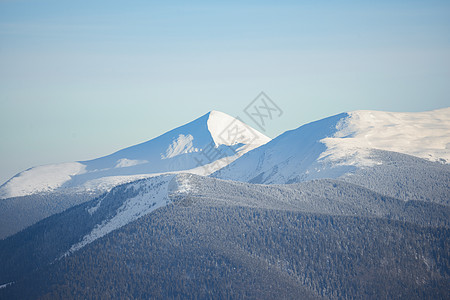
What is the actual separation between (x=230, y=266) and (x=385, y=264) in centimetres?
4598

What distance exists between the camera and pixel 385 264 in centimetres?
19362

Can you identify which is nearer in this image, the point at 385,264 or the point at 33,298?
the point at 33,298

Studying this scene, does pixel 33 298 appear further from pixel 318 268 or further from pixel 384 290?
pixel 384 290

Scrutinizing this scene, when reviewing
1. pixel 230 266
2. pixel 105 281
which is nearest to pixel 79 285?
pixel 105 281

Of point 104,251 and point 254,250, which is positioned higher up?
point 104,251

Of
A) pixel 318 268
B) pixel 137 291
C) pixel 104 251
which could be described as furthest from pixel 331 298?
pixel 104 251

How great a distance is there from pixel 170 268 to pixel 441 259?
80505 millimetres

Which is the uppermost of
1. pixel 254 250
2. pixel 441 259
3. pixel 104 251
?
pixel 104 251

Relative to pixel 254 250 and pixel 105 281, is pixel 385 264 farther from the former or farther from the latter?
pixel 105 281

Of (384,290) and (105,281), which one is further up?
(105,281)

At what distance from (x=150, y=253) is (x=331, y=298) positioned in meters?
52.9

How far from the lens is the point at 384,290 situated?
609 ft

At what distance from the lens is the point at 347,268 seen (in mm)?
192375

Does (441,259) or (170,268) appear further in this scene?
(441,259)
